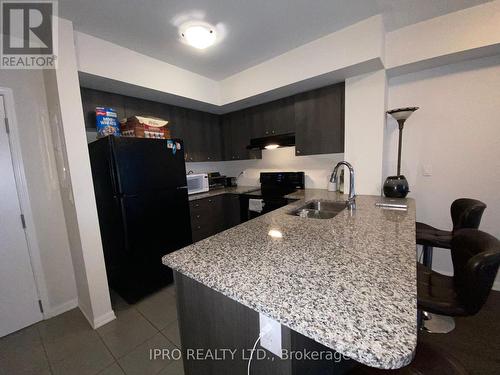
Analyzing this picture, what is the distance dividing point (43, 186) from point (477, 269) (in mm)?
3059

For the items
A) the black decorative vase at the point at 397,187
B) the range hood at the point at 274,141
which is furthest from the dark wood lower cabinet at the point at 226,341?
the range hood at the point at 274,141

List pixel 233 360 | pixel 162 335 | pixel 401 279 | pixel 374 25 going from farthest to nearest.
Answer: pixel 374 25, pixel 162 335, pixel 233 360, pixel 401 279

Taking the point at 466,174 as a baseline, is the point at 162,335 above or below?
below

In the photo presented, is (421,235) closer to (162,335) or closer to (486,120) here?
(486,120)

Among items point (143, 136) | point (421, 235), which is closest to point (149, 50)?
point (143, 136)

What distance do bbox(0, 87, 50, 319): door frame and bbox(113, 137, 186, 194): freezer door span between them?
0.79 m

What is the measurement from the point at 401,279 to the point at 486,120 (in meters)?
2.36

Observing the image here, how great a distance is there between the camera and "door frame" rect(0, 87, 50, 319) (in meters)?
1.73

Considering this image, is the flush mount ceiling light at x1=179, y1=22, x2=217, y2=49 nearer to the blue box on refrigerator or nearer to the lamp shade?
the blue box on refrigerator

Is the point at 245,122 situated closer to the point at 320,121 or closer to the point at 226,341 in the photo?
the point at 320,121

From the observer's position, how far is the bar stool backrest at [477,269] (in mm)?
882

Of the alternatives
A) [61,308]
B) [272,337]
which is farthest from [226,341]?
[61,308]

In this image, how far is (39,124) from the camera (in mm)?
1857

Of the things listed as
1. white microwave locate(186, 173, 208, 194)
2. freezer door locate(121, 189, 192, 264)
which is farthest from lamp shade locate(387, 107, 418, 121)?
white microwave locate(186, 173, 208, 194)
